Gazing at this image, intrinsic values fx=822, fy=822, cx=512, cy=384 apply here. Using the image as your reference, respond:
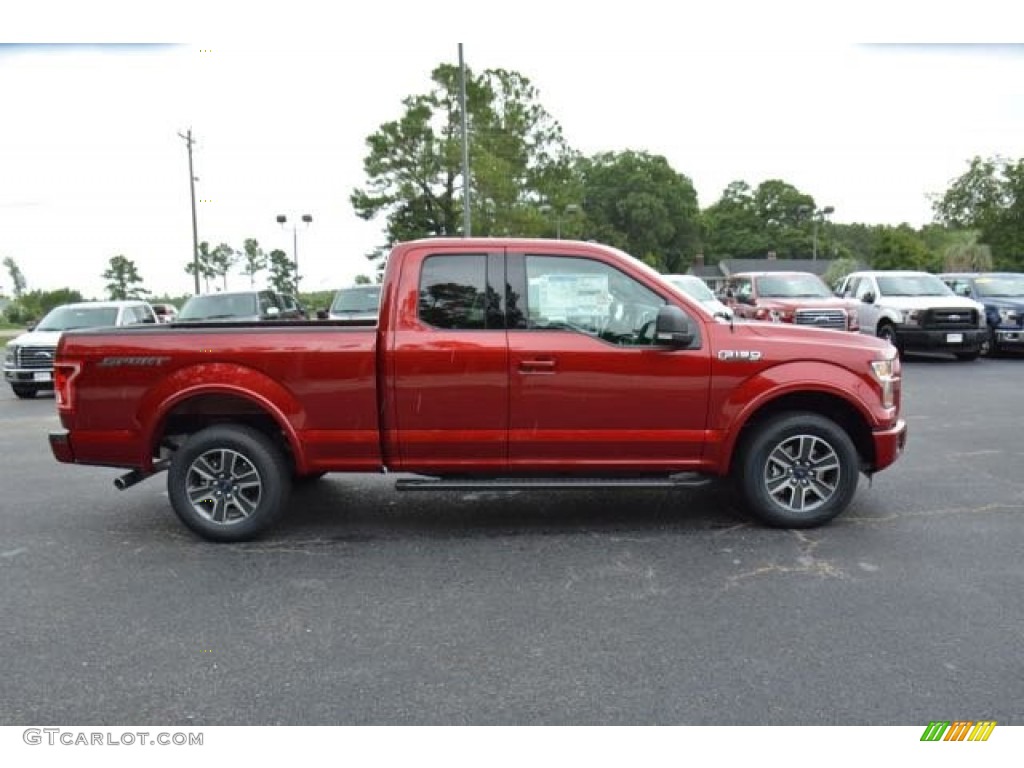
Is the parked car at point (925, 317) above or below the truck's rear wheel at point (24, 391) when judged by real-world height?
above

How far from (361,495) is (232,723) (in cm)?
363

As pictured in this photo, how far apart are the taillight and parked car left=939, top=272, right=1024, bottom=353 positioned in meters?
17.0

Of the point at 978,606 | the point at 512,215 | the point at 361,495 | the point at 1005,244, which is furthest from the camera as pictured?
the point at 1005,244

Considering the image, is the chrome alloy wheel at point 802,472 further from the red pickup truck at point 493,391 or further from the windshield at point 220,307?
the windshield at point 220,307

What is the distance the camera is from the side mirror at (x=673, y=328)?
519 cm

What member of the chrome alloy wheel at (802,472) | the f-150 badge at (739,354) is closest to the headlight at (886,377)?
the chrome alloy wheel at (802,472)

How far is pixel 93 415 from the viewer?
5.50m

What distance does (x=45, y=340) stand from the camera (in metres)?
14.1

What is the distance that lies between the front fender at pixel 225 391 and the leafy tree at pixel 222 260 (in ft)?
251

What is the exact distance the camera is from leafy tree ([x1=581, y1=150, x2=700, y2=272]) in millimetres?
94812

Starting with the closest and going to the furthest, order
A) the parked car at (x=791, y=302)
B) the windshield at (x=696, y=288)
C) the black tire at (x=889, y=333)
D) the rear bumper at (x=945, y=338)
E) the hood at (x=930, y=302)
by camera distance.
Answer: the windshield at (x=696, y=288)
the parked car at (x=791, y=302)
the rear bumper at (x=945, y=338)
the hood at (x=930, y=302)
the black tire at (x=889, y=333)
